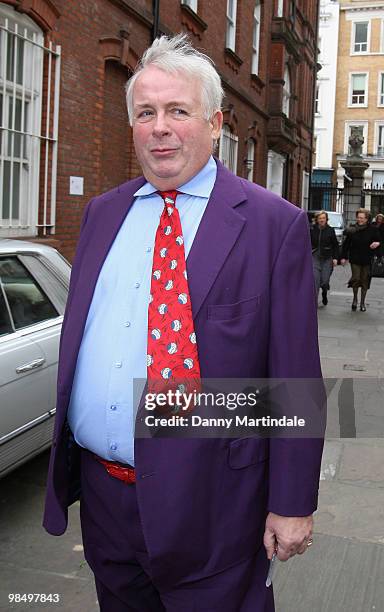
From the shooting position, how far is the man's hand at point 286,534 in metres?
1.91

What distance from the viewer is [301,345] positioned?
1913 mm

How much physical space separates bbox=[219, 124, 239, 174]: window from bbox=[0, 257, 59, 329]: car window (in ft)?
40.2

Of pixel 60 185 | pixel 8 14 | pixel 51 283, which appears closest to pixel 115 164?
pixel 60 185

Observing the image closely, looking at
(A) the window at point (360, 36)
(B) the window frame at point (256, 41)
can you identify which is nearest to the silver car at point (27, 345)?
(B) the window frame at point (256, 41)

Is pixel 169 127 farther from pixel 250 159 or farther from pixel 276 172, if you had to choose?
pixel 276 172

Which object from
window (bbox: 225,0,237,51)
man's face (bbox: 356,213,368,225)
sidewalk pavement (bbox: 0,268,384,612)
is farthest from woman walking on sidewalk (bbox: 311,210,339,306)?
sidewalk pavement (bbox: 0,268,384,612)

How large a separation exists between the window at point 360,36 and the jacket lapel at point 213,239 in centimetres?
5178

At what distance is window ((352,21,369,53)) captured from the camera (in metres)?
49.3

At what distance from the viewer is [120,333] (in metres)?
1.98

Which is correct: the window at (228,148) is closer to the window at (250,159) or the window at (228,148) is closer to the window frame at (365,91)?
the window at (250,159)

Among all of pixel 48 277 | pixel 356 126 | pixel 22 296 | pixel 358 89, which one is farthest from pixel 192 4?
pixel 358 89

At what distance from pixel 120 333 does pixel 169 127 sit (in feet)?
1.95

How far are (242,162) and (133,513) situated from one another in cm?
1711

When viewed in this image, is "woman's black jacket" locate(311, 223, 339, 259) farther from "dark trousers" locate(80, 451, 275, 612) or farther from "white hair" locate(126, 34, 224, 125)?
"dark trousers" locate(80, 451, 275, 612)
